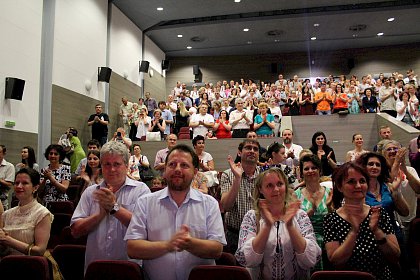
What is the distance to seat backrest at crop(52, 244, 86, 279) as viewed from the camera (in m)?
2.62

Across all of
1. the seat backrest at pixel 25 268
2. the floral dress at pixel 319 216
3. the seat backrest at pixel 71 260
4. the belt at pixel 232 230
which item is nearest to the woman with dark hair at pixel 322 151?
the floral dress at pixel 319 216

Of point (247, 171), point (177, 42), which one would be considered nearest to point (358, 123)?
point (247, 171)

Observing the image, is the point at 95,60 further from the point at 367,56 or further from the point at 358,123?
Result: the point at 367,56

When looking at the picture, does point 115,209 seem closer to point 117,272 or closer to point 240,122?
point 117,272

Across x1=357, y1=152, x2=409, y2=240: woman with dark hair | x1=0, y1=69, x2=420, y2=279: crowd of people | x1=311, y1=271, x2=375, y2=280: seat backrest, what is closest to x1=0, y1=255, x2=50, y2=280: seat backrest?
x1=0, y1=69, x2=420, y2=279: crowd of people

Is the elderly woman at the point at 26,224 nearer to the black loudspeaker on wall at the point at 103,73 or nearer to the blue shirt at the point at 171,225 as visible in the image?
the blue shirt at the point at 171,225

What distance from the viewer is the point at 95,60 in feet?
32.5

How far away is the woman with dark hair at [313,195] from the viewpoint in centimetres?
263

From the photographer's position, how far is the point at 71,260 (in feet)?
8.61

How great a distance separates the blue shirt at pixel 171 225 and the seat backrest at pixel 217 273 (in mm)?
101

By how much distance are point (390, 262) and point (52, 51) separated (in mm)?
7880

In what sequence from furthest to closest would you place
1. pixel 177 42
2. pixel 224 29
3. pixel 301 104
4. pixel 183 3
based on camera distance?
pixel 177 42
pixel 224 29
pixel 183 3
pixel 301 104

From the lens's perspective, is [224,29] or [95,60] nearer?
[95,60]

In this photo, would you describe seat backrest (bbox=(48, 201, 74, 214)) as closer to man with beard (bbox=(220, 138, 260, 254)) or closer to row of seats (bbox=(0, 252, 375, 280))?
row of seats (bbox=(0, 252, 375, 280))
